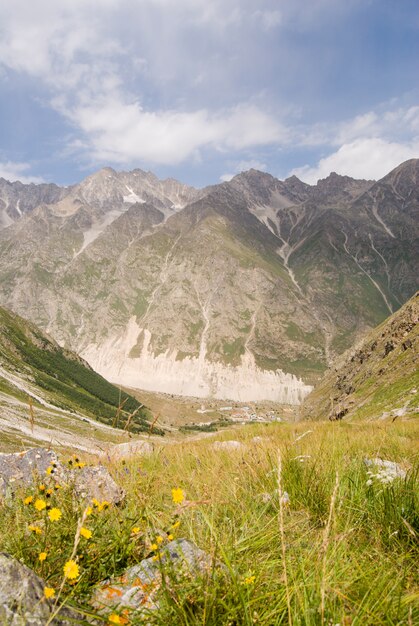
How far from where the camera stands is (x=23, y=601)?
6.36 feet

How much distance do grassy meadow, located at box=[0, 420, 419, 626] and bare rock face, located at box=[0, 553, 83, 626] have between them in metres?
0.11

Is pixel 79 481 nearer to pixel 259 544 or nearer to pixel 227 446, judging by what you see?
pixel 259 544

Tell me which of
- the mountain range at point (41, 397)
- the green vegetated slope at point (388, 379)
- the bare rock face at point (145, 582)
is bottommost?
the mountain range at point (41, 397)

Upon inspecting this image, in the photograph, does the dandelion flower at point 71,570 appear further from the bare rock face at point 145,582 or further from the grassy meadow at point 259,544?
the bare rock face at point 145,582

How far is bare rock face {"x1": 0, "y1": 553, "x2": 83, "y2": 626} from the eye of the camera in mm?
1886

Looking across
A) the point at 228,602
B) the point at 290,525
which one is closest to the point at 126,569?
the point at 228,602

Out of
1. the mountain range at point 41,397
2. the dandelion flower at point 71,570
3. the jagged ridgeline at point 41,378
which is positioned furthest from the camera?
the jagged ridgeline at point 41,378

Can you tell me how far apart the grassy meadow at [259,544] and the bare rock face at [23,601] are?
4.3 inches

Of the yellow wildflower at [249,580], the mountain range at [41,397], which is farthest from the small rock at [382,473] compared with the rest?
the mountain range at [41,397]

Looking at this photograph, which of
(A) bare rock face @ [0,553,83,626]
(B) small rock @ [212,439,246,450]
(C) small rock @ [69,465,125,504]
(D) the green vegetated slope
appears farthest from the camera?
(D) the green vegetated slope

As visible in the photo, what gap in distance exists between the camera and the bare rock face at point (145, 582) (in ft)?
7.59

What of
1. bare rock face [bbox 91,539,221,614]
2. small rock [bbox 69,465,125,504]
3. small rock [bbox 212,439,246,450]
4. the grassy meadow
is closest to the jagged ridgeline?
small rock [bbox 212,439,246,450]

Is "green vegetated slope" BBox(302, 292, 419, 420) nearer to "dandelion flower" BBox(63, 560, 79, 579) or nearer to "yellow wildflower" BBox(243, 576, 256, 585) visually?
"yellow wildflower" BBox(243, 576, 256, 585)

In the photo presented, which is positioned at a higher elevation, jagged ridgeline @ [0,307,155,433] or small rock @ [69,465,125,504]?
small rock @ [69,465,125,504]
